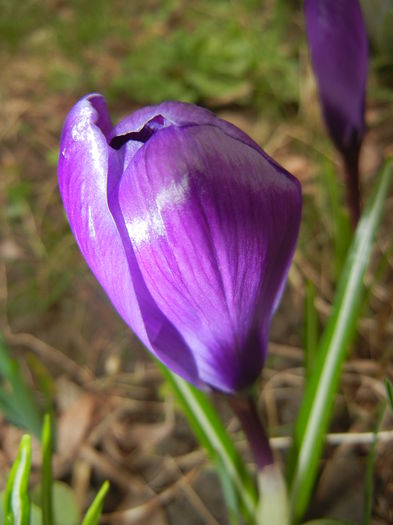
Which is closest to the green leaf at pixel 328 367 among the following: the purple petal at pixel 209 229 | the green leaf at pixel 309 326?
the green leaf at pixel 309 326

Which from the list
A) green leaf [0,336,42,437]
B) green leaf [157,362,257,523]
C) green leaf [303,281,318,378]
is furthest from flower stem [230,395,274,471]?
green leaf [0,336,42,437]

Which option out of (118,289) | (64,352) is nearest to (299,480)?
(118,289)

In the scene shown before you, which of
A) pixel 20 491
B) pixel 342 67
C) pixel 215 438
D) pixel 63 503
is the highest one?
pixel 342 67

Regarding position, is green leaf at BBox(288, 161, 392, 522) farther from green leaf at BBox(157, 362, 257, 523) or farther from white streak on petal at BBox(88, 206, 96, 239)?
white streak on petal at BBox(88, 206, 96, 239)

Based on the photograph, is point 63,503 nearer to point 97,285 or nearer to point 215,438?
point 215,438

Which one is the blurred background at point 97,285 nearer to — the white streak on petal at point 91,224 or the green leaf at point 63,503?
the green leaf at point 63,503

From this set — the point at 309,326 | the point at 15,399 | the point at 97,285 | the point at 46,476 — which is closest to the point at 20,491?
the point at 46,476

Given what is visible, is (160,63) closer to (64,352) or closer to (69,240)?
(69,240)
